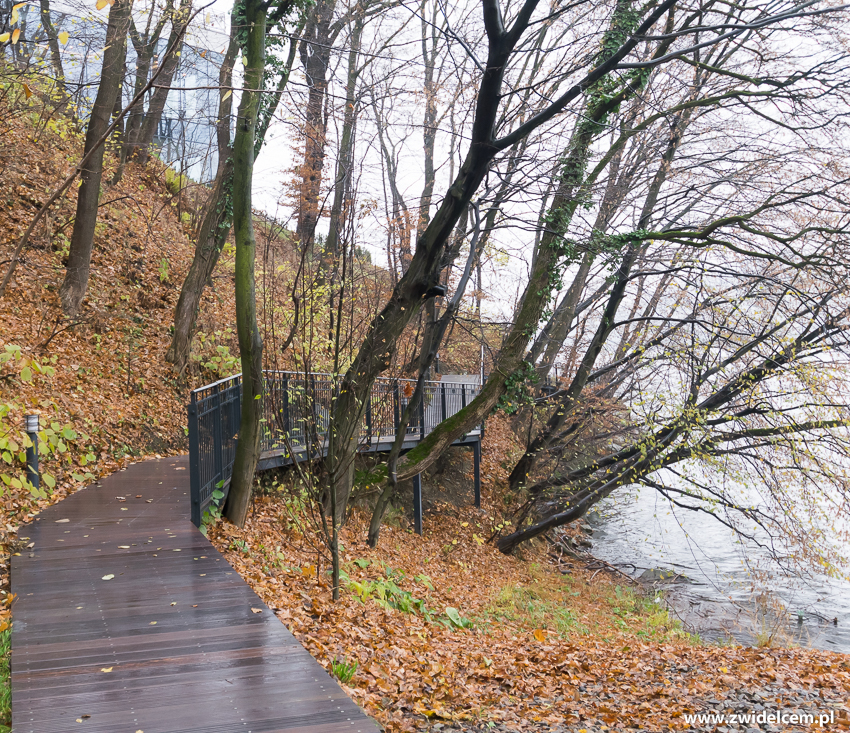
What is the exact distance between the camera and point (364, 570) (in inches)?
376

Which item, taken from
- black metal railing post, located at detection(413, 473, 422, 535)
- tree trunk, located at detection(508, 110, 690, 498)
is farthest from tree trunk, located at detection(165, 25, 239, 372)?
tree trunk, located at detection(508, 110, 690, 498)

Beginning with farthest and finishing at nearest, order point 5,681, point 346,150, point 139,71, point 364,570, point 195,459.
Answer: point 139,71, point 346,150, point 364,570, point 195,459, point 5,681

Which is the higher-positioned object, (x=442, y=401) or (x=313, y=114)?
(x=313, y=114)

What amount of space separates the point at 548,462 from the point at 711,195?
25.7 feet

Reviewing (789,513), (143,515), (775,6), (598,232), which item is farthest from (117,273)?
(789,513)

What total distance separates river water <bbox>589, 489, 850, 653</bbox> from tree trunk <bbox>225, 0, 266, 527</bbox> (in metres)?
8.02

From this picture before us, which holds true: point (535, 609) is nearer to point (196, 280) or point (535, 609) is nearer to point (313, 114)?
point (313, 114)

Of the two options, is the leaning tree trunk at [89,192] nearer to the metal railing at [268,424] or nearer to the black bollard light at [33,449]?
the metal railing at [268,424]

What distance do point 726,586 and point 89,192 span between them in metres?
16.0

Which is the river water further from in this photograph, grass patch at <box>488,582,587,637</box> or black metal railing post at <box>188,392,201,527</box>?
Answer: black metal railing post at <box>188,392,201,527</box>

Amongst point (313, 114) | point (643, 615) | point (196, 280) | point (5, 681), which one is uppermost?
point (313, 114)

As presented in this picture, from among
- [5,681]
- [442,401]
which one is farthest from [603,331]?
[5,681]

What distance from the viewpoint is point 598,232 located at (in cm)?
1116

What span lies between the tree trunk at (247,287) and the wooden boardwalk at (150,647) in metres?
1.31
